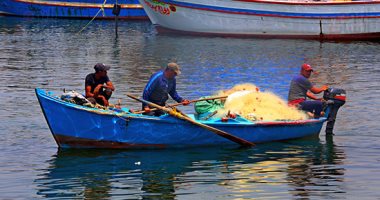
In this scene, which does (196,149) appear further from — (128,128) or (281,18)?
(281,18)

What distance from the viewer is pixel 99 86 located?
19.5 metres

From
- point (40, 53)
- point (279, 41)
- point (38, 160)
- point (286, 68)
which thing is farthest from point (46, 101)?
point (279, 41)

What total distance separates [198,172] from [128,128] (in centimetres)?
198

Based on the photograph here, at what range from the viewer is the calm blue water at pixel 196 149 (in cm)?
1634

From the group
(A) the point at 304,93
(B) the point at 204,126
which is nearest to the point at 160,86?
(B) the point at 204,126

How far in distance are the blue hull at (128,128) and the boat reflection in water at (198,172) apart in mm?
210

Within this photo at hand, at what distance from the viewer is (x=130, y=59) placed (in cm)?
3631

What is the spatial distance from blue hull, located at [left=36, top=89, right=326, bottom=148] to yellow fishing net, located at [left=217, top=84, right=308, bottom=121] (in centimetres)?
30

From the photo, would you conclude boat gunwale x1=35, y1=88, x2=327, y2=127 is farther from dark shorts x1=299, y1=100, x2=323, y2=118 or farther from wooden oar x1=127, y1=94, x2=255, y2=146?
dark shorts x1=299, y1=100, x2=323, y2=118

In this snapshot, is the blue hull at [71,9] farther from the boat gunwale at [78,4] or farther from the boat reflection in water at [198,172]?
the boat reflection in water at [198,172]

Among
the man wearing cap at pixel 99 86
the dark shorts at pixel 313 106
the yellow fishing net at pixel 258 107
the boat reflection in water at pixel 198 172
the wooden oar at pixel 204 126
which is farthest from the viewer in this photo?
the dark shorts at pixel 313 106

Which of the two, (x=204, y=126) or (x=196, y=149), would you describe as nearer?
(x=204, y=126)

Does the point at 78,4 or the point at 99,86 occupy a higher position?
the point at 99,86

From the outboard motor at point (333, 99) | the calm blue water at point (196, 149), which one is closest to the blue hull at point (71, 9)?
the calm blue water at point (196, 149)
